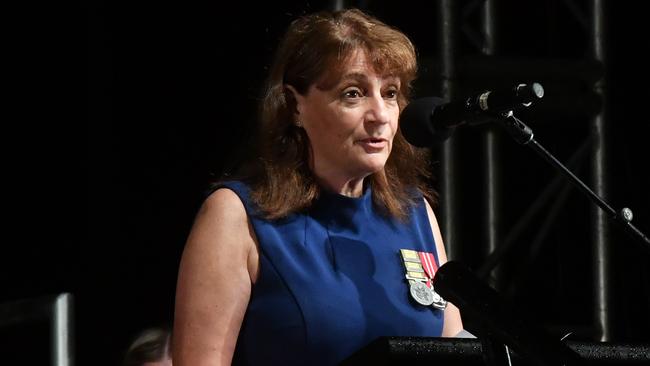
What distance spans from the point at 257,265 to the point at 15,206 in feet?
7.56

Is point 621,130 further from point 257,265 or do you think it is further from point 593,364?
point 593,364

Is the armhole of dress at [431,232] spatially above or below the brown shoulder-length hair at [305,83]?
below

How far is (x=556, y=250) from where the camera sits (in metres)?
4.77

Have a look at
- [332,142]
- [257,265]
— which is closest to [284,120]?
[332,142]

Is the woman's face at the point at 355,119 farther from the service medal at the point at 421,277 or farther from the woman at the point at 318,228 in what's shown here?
the service medal at the point at 421,277

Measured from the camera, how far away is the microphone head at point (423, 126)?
6.71 feet

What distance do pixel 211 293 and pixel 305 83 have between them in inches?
20.0

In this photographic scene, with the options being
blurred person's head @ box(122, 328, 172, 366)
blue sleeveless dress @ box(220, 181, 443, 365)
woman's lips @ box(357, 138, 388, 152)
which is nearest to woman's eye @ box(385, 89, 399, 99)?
woman's lips @ box(357, 138, 388, 152)

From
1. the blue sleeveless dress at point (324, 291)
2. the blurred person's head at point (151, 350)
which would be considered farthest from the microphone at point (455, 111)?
the blurred person's head at point (151, 350)

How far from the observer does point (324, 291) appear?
7.34 ft

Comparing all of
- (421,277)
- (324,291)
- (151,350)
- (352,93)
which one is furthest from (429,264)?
(151,350)

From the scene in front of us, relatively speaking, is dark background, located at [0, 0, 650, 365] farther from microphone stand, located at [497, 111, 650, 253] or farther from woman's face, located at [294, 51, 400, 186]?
microphone stand, located at [497, 111, 650, 253]

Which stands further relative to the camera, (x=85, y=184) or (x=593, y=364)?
(x=85, y=184)

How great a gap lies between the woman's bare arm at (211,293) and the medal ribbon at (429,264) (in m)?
0.36
